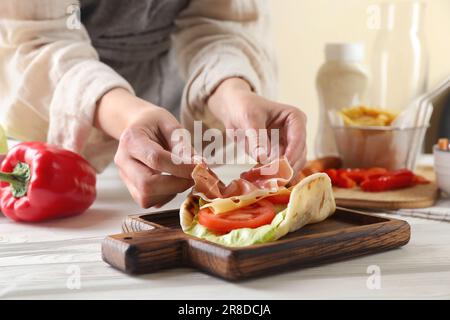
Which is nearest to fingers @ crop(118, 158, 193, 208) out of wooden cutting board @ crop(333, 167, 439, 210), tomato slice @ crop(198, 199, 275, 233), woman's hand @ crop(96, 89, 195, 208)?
woman's hand @ crop(96, 89, 195, 208)

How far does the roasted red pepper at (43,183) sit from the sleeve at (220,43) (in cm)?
36

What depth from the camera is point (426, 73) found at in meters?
2.05

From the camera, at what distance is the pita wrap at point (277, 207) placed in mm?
883

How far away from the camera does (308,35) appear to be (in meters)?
3.26

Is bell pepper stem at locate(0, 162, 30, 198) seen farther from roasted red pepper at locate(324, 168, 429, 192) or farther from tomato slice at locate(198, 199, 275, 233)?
roasted red pepper at locate(324, 168, 429, 192)

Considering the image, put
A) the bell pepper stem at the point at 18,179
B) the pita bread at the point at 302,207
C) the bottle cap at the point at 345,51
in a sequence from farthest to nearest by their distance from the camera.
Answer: the bottle cap at the point at 345,51, the bell pepper stem at the point at 18,179, the pita bread at the point at 302,207

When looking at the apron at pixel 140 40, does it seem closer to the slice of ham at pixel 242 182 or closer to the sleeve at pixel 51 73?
the sleeve at pixel 51 73

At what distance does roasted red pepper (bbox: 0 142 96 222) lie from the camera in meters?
1.21

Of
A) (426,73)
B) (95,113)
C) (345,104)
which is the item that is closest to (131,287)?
(95,113)

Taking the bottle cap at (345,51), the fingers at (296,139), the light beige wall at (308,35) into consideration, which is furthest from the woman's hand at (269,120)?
the light beige wall at (308,35)

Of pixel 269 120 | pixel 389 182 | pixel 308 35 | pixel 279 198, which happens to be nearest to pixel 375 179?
pixel 389 182

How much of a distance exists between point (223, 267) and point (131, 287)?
12 cm

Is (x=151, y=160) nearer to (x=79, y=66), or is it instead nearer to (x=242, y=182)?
(x=242, y=182)
